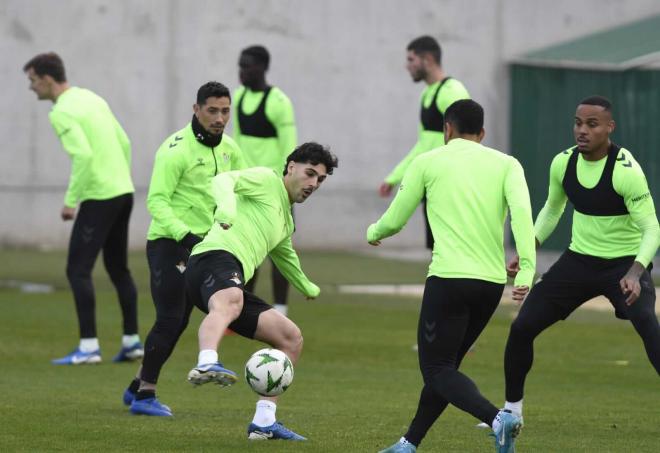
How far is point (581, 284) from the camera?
892cm

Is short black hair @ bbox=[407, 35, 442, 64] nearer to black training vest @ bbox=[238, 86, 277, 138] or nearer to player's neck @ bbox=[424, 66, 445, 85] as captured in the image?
player's neck @ bbox=[424, 66, 445, 85]

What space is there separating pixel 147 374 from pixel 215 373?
79.0 inches

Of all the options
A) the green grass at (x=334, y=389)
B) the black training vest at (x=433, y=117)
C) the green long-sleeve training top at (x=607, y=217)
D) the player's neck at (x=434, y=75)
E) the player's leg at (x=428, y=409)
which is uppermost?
the player's neck at (x=434, y=75)

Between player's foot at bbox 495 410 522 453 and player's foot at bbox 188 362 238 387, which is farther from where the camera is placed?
player's foot at bbox 188 362 238 387

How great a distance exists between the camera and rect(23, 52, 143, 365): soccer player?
39.3 ft

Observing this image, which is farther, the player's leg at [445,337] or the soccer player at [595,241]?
the soccer player at [595,241]

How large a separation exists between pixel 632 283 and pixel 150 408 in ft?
10.1

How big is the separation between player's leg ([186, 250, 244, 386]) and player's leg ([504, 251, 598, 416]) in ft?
5.89

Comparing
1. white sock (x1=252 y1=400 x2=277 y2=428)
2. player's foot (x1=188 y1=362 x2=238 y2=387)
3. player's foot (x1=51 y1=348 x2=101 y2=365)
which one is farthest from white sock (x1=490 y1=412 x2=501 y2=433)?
player's foot (x1=51 y1=348 x2=101 y2=365)

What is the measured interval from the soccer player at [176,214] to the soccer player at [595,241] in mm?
2134

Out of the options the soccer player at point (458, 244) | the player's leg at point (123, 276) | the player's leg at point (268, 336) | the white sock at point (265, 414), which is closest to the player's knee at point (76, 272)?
the player's leg at point (123, 276)

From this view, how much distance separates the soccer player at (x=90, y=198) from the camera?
11969 millimetres

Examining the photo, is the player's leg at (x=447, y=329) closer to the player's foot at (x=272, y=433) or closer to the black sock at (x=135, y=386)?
the player's foot at (x=272, y=433)

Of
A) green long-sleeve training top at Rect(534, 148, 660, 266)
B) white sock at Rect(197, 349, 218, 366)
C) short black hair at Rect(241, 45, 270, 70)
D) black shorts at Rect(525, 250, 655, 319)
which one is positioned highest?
short black hair at Rect(241, 45, 270, 70)
